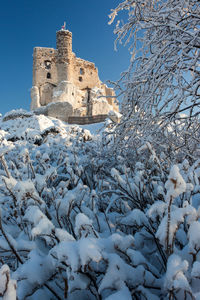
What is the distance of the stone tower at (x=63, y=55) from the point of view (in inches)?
1202

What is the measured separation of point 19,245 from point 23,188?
29cm

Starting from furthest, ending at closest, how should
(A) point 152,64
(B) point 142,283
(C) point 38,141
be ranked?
(C) point 38,141 < (A) point 152,64 < (B) point 142,283

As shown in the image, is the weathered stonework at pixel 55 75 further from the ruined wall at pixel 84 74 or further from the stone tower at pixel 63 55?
the ruined wall at pixel 84 74

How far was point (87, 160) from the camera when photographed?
3717 mm

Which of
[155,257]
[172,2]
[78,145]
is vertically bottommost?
[155,257]

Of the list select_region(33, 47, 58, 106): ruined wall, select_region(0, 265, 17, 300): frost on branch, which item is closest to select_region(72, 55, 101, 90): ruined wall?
select_region(33, 47, 58, 106): ruined wall

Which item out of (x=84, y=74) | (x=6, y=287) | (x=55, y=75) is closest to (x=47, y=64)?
(x=55, y=75)

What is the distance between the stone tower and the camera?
1202 inches

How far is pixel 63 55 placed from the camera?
1204 inches

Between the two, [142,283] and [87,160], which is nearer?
[142,283]

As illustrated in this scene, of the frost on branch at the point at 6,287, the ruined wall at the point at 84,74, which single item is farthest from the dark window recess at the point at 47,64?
the frost on branch at the point at 6,287

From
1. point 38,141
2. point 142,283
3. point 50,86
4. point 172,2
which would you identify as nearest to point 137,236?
point 142,283

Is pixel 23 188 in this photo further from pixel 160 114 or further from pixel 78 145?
pixel 78 145

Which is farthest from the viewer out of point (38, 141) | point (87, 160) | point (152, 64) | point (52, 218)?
point (38, 141)
